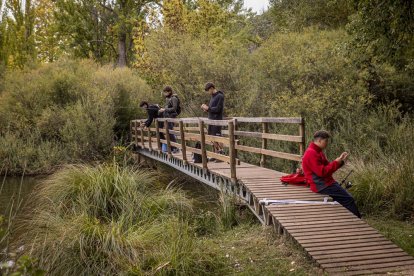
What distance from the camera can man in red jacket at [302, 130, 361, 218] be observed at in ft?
23.8

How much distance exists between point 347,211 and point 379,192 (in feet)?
7.10

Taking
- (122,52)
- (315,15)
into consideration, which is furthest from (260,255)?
(122,52)

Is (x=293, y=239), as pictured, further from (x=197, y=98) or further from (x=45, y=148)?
(x=45, y=148)

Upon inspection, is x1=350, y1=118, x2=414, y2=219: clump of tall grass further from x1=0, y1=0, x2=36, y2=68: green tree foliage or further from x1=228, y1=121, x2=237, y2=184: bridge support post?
x1=0, y1=0, x2=36, y2=68: green tree foliage

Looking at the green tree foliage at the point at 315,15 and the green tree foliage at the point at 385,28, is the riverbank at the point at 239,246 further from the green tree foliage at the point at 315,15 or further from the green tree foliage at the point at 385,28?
the green tree foliage at the point at 315,15

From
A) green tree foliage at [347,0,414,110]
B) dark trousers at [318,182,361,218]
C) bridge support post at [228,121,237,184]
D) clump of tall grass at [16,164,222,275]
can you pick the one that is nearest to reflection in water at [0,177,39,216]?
clump of tall grass at [16,164,222,275]

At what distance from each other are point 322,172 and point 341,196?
1.65ft

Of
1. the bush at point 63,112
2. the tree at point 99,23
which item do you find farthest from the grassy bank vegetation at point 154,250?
the tree at point 99,23

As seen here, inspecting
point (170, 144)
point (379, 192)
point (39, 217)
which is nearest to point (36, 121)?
point (170, 144)

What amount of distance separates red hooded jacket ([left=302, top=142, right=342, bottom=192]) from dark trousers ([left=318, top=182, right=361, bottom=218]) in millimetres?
74

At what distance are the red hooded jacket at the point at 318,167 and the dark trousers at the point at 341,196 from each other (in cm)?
7

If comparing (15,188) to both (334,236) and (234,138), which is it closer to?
(234,138)

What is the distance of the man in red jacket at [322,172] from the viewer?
7266 millimetres

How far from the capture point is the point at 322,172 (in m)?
7.29
